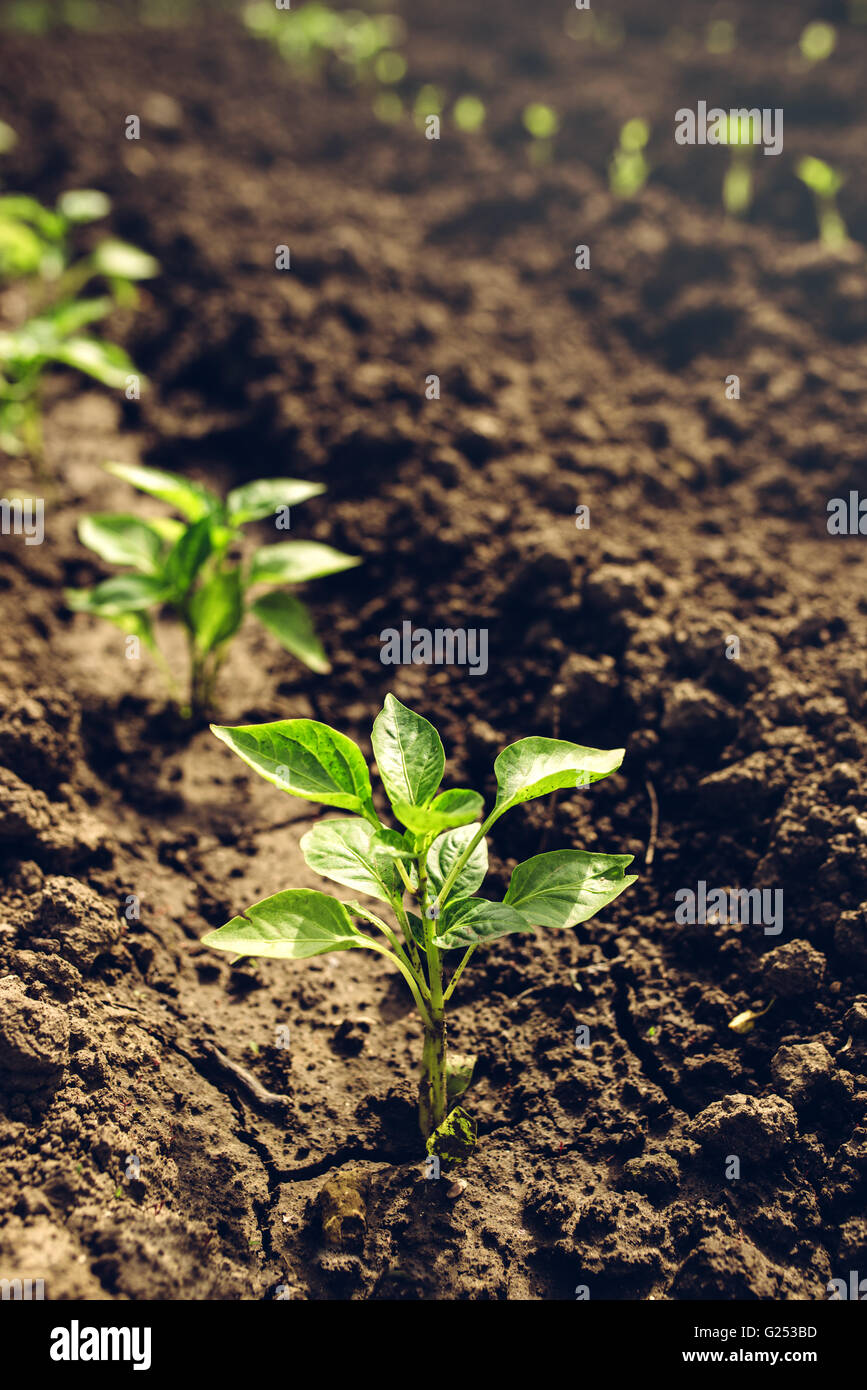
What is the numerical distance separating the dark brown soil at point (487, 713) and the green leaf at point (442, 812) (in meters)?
0.68

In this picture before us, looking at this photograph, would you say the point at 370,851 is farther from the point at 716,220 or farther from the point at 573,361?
the point at 716,220

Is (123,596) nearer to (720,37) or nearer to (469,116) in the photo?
(469,116)

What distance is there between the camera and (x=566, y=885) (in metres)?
1.67

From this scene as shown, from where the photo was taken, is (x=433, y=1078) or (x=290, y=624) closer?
(x=433, y=1078)

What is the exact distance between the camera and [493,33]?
18.3 feet

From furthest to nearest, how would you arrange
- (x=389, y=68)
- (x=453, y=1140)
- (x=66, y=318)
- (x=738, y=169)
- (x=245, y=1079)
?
(x=389, y=68) → (x=738, y=169) → (x=66, y=318) → (x=245, y=1079) → (x=453, y=1140)

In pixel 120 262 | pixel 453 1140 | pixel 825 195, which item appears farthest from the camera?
pixel 825 195

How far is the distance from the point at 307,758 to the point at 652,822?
973 mm

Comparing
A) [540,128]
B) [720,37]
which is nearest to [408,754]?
[540,128]

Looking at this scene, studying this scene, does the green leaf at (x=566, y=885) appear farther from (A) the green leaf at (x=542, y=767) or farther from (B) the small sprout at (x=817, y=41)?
(B) the small sprout at (x=817, y=41)

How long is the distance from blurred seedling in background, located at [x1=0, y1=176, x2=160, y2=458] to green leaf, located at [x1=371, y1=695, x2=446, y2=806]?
182 centimetres

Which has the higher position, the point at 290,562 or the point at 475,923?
the point at 290,562

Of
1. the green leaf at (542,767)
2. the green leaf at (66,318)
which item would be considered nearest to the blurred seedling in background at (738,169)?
the green leaf at (66,318)

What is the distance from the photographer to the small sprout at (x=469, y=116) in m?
4.73
